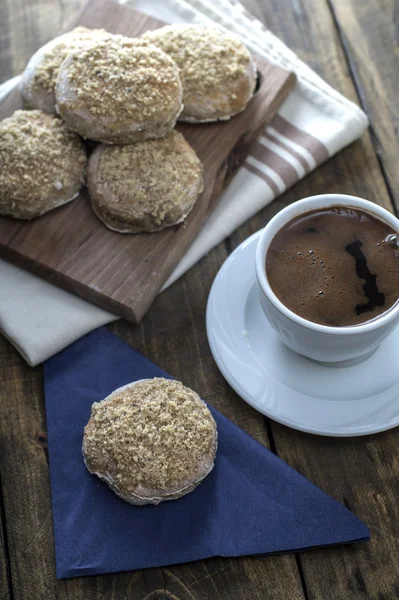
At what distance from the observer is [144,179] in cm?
164

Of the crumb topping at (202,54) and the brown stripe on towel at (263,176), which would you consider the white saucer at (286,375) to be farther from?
the crumb topping at (202,54)

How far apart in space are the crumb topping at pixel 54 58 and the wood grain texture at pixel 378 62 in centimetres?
75

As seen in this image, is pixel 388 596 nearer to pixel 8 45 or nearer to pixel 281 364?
pixel 281 364

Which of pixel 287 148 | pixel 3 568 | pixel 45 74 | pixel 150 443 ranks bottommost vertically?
pixel 3 568

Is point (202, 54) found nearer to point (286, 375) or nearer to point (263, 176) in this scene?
point (263, 176)

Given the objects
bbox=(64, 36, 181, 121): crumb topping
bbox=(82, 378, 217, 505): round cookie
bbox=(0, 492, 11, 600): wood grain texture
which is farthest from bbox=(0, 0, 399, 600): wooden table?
bbox=(64, 36, 181, 121): crumb topping

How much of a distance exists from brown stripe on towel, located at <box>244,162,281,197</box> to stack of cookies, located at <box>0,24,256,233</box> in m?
0.19

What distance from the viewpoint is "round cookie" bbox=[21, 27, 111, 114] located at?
1.73 m

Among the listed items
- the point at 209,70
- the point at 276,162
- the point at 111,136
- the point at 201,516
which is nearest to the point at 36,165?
the point at 111,136

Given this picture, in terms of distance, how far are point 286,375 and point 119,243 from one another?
1.68 feet

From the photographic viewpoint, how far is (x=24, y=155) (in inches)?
64.9

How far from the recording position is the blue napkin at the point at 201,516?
136 cm

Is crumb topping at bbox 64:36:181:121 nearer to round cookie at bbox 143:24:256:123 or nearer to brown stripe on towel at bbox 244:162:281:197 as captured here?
round cookie at bbox 143:24:256:123

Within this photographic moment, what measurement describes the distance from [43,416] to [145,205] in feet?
1.74
